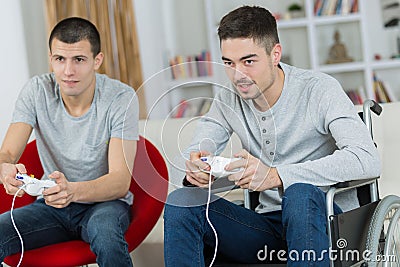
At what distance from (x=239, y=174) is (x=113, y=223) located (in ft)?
1.89

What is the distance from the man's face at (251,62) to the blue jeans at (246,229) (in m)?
0.33

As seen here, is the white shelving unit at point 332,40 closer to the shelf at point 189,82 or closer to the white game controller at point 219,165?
the shelf at point 189,82

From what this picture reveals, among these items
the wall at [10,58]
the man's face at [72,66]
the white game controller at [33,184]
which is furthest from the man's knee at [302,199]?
the wall at [10,58]

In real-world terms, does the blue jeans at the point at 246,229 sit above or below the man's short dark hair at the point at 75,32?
below

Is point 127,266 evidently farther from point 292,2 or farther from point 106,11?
point 292,2

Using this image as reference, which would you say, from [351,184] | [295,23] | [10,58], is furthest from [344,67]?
[351,184]

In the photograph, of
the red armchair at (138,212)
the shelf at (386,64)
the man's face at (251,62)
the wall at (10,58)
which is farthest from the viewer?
the shelf at (386,64)

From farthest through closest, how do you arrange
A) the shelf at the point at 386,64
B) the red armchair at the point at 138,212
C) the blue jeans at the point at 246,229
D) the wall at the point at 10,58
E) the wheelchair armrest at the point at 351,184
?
the shelf at the point at 386,64 < the wall at the point at 10,58 < the red armchair at the point at 138,212 < the wheelchair armrest at the point at 351,184 < the blue jeans at the point at 246,229

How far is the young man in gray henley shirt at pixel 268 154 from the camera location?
212 centimetres

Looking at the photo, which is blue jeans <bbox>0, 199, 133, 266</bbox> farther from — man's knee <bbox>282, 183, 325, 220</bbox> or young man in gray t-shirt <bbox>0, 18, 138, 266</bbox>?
man's knee <bbox>282, 183, 325, 220</bbox>

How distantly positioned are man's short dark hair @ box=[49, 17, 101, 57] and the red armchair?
1.65ft

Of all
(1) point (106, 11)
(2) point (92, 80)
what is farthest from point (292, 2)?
(2) point (92, 80)

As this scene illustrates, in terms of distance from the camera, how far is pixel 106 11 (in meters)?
5.21

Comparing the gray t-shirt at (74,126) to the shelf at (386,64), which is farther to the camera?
the shelf at (386,64)
